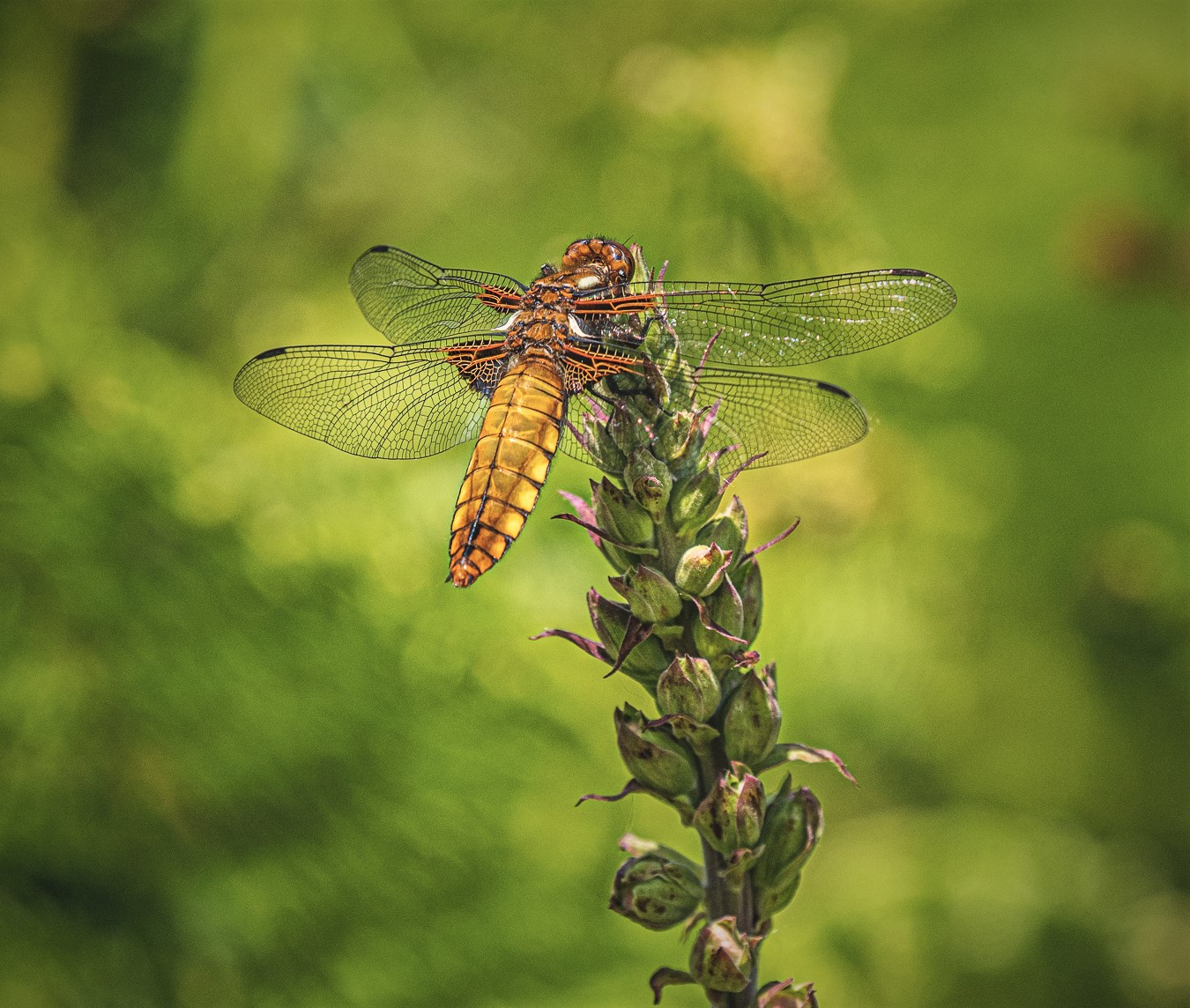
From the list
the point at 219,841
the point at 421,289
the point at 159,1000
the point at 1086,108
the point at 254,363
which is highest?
the point at 1086,108

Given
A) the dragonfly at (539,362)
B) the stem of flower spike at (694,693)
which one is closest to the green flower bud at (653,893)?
the stem of flower spike at (694,693)

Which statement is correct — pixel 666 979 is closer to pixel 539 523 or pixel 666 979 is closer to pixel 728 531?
pixel 728 531

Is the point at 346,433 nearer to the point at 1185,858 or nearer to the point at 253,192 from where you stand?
the point at 253,192

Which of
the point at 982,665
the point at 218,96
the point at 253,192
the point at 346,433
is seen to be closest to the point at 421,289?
the point at 346,433

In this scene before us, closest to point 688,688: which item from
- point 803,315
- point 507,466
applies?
point 507,466

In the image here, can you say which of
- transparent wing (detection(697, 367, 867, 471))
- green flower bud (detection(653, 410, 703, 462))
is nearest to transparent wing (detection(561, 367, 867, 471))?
transparent wing (detection(697, 367, 867, 471))

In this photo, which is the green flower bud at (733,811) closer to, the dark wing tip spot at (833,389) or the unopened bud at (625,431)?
the unopened bud at (625,431)
